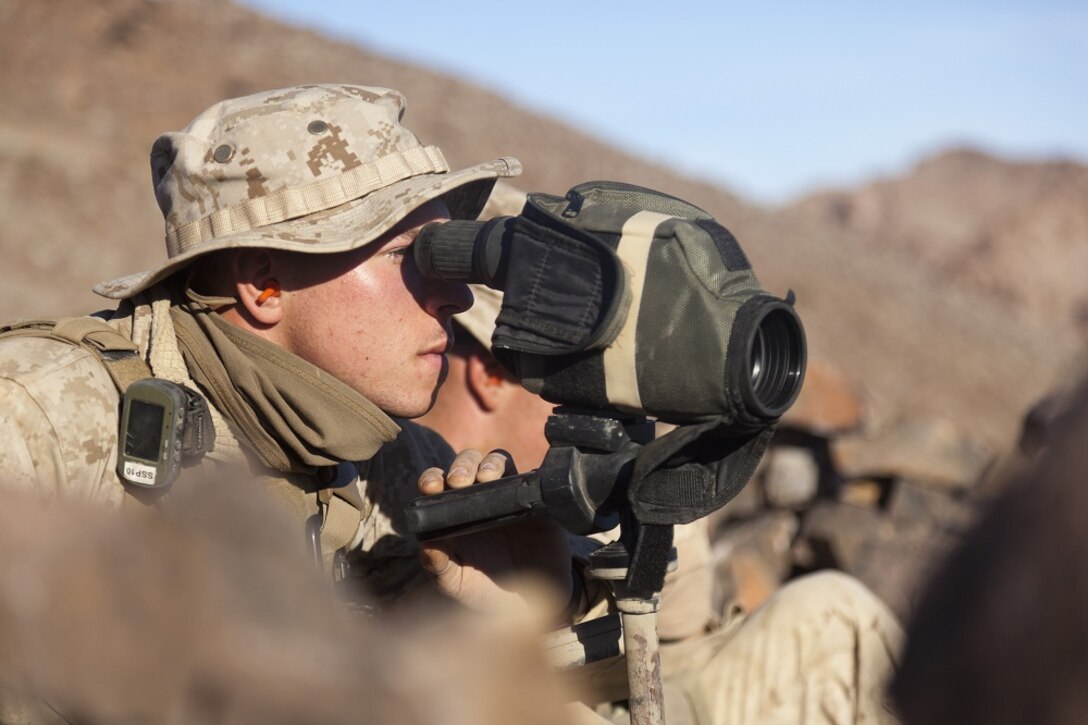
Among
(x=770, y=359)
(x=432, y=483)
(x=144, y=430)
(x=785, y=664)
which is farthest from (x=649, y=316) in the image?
(x=785, y=664)

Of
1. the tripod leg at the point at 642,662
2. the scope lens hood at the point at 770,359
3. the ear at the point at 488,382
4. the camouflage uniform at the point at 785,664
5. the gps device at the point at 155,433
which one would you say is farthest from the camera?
the ear at the point at 488,382

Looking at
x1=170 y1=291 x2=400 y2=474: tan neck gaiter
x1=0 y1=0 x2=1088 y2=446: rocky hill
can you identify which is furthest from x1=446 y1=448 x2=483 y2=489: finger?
x1=0 y1=0 x2=1088 y2=446: rocky hill

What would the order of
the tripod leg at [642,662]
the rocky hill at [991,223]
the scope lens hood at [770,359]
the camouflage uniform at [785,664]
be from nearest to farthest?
1. the scope lens hood at [770,359]
2. the tripod leg at [642,662]
3. the camouflage uniform at [785,664]
4. the rocky hill at [991,223]

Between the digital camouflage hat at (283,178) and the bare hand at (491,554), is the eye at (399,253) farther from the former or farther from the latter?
the bare hand at (491,554)

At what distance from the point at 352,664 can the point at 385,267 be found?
186 centimetres

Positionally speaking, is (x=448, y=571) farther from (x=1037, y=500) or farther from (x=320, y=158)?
(x=1037, y=500)

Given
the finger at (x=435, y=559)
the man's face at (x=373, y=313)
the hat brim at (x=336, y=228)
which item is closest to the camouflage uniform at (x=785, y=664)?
the finger at (x=435, y=559)

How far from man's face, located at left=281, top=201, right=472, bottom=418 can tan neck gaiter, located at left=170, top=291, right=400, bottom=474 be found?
5 cm

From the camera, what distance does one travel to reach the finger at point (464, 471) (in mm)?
2299

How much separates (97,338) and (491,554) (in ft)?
2.84

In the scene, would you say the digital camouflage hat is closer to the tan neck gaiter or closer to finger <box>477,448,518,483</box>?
the tan neck gaiter

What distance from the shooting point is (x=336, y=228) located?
8.18 ft

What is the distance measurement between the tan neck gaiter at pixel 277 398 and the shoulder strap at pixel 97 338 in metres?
0.13

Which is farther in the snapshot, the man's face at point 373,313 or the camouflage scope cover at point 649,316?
the man's face at point 373,313
